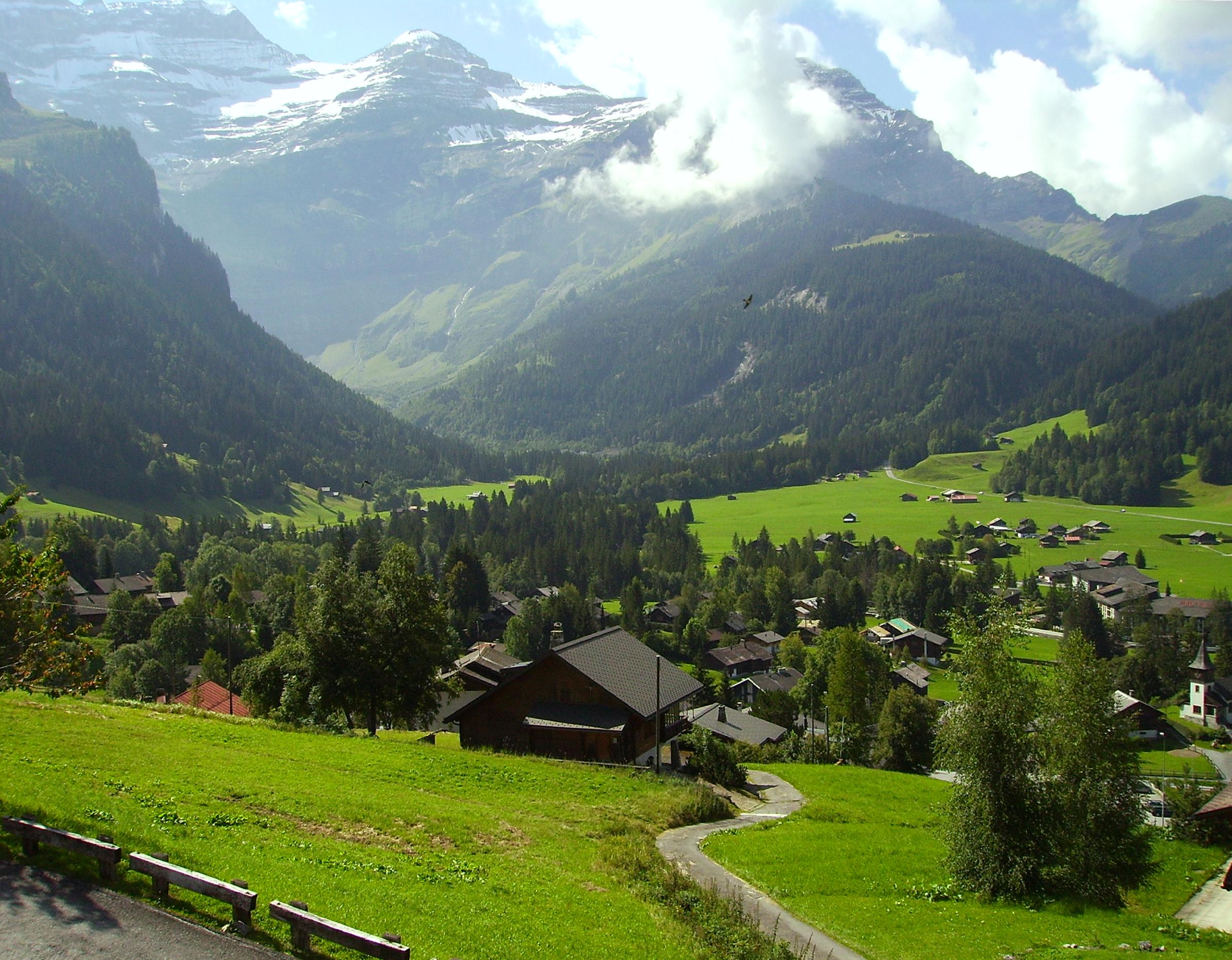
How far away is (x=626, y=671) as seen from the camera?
48562 millimetres

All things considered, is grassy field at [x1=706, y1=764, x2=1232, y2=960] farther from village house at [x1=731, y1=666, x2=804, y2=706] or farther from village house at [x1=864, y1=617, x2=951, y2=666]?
village house at [x1=864, y1=617, x2=951, y2=666]

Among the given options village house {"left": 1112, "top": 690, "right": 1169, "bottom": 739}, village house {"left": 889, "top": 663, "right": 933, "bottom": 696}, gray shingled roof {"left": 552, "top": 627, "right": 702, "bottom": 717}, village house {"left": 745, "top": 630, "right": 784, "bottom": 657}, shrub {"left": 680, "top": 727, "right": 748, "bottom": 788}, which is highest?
gray shingled roof {"left": 552, "top": 627, "right": 702, "bottom": 717}

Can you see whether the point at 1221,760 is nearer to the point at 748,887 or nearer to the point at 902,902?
the point at 902,902

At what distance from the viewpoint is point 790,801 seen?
4216cm

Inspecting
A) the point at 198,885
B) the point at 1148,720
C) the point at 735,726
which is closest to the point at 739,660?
the point at 735,726

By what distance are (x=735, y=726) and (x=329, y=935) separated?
60157 mm

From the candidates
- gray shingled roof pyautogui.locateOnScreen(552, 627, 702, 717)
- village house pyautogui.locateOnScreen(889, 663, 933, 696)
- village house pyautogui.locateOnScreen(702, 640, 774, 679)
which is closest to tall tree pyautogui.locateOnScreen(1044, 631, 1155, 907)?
gray shingled roof pyautogui.locateOnScreen(552, 627, 702, 717)

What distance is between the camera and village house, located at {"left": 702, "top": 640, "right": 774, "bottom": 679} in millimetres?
114812

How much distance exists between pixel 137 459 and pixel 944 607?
17774 cm

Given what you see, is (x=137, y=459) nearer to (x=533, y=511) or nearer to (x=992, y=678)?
(x=533, y=511)

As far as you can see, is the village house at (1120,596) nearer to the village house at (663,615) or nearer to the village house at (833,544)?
A: the village house at (833,544)

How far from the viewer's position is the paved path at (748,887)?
70.8ft

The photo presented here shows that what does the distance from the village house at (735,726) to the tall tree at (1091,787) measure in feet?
109

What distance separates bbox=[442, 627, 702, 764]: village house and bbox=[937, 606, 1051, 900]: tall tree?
16999 mm
